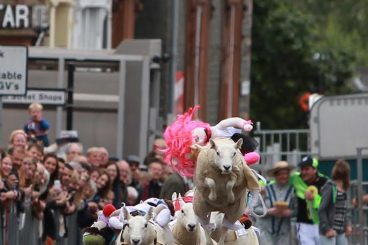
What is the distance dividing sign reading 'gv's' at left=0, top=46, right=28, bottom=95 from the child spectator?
3.47m

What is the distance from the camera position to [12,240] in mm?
23047

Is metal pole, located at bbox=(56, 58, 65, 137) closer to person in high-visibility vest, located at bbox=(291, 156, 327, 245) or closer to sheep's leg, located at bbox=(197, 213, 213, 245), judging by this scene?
person in high-visibility vest, located at bbox=(291, 156, 327, 245)

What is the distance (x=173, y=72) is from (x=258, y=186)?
22690mm

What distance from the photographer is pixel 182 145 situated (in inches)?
722

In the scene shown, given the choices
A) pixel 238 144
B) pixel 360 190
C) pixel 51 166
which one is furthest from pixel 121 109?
pixel 238 144

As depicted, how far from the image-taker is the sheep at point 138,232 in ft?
53.7

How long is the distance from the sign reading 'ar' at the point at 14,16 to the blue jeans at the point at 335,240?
5208mm

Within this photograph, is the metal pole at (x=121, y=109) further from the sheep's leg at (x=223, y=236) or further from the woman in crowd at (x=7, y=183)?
the sheep's leg at (x=223, y=236)

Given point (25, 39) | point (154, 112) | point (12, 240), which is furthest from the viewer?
point (154, 112)

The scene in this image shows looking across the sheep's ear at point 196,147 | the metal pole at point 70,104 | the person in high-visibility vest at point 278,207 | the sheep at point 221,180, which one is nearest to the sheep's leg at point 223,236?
the sheep at point 221,180

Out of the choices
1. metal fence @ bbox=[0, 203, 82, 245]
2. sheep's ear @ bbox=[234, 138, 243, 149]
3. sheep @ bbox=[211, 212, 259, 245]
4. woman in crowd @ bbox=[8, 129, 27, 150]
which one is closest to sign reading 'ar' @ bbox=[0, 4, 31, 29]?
metal fence @ bbox=[0, 203, 82, 245]

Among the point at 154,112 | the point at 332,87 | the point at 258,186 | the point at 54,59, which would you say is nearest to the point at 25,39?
the point at 54,59

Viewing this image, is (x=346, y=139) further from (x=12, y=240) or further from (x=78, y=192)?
(x=12, y=240)

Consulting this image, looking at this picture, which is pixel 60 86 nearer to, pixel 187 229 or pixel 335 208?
pixel 335 208
